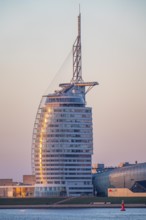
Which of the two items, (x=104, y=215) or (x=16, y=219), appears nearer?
(x=16, y=219)

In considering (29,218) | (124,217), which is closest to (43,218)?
(29,218)

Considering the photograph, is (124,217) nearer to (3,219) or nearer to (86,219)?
(86,219)

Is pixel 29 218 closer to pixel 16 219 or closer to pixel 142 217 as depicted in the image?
pixel 16 219

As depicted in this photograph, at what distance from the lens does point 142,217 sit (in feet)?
528

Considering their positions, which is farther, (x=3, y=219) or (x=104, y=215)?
(x=104, y=215)

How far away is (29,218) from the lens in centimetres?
16600

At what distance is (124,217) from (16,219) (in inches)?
682

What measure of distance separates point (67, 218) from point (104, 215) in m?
10.5

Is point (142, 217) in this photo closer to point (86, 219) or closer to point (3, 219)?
point (86, 219)

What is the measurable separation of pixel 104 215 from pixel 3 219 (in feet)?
72.0

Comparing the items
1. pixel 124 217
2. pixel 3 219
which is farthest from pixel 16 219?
pixel 124 217

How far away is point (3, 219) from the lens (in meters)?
160

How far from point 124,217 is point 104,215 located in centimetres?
1068

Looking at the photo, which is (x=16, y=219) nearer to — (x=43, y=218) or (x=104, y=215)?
(x=43, y=218)
